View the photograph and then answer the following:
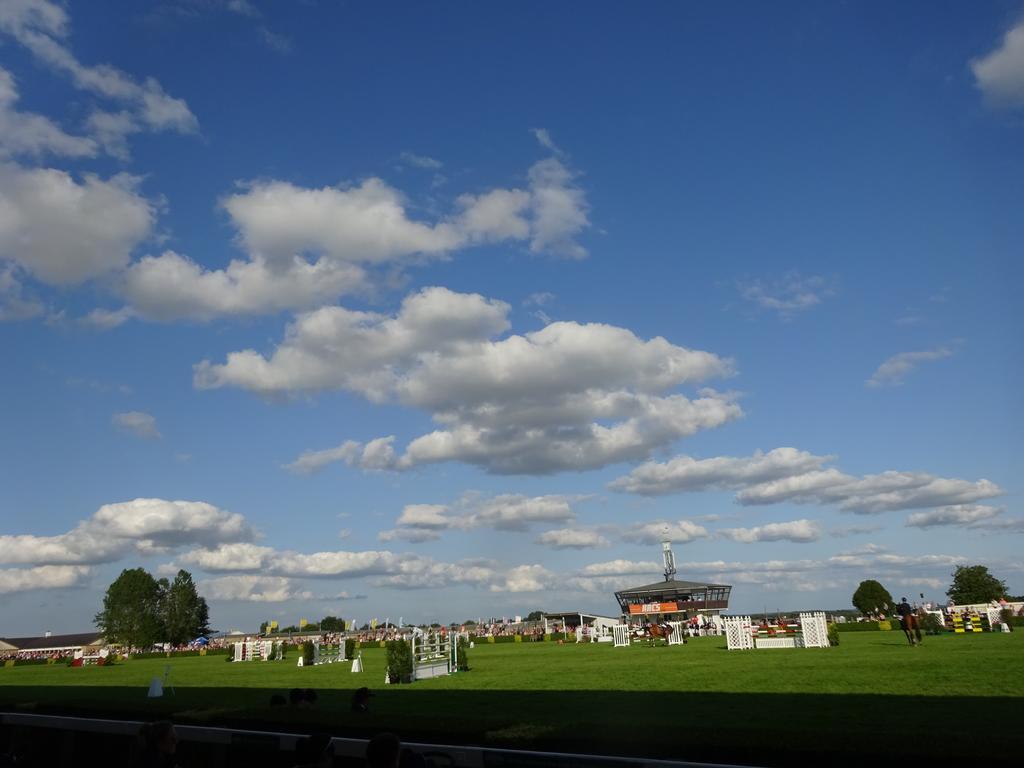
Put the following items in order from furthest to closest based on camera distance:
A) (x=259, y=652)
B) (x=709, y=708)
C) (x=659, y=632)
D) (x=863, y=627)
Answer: (x=259, y=652)
(x=863, y=627)
(x=659, y=632)
(x=709, y=708)

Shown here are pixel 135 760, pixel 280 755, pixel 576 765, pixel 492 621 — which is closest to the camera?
pixel 576 765

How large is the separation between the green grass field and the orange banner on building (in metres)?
69.0

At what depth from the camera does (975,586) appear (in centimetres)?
8000

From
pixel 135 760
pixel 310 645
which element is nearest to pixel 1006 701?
pixel 135 760

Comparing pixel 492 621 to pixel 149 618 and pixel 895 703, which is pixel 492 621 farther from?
pixel 895 703

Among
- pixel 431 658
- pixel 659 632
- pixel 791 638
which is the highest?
pixel 431 658

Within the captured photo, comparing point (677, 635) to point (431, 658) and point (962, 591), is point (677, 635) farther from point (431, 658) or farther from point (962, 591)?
point (962, 591)

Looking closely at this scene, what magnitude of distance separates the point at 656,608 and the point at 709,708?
272 feet

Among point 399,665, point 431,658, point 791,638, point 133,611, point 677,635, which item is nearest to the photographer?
point 399,665

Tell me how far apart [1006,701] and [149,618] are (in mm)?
105986

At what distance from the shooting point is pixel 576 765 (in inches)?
239

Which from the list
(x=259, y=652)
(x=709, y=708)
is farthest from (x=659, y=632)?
(x=709, y=708)

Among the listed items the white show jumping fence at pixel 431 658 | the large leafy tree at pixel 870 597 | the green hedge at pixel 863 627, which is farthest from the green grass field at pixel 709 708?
the large leafy tree at pixel 870 597

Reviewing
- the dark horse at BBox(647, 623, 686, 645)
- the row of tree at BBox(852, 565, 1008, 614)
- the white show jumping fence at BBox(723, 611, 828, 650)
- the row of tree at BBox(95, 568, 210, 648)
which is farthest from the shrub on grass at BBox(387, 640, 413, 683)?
the row of tree at BBox(95, 568, 210, 648)
